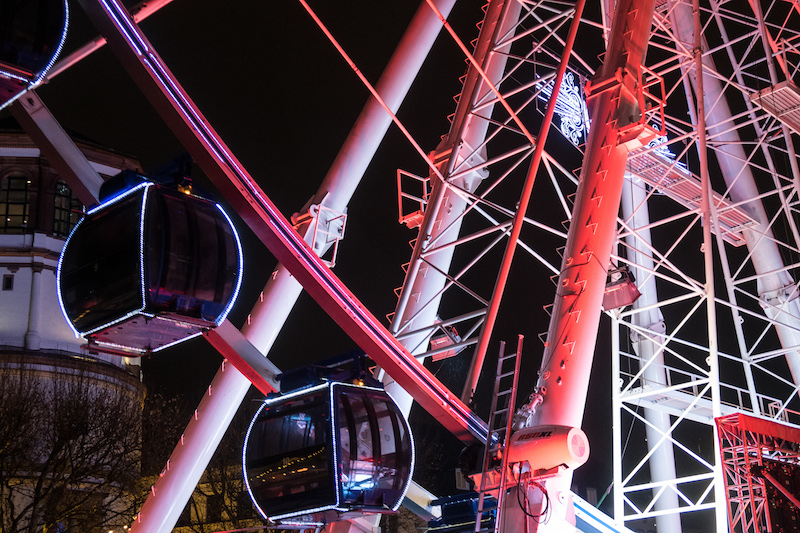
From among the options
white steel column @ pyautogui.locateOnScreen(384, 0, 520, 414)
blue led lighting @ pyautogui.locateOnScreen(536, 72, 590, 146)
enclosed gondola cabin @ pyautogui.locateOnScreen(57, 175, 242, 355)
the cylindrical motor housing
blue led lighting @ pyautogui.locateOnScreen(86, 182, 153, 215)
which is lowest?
the cylindrical motor housing

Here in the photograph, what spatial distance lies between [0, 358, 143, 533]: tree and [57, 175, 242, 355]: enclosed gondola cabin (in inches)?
831

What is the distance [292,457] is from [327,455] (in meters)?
0.50

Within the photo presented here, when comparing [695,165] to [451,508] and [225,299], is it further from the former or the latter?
[225,299]

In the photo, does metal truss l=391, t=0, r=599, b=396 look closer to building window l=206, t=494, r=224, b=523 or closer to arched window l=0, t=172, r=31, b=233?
building window l=206, t=494, r=224, b=523

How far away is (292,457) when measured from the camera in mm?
8602

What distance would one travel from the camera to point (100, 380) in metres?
42.7

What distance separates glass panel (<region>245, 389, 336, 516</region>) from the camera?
8336 millimetres

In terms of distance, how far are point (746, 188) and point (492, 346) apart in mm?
25624

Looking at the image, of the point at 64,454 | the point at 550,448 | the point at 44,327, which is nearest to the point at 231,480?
the point at 64,454

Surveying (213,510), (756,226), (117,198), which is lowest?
(213,510)

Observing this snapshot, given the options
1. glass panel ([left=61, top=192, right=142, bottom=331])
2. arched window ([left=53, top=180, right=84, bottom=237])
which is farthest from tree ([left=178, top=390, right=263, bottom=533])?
glass panel ([left=61, top=192, right=142, bottom=331])

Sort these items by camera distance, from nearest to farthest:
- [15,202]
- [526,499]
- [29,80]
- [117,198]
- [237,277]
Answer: [29,80]
[117,198]
[237,277]
[526,499]
[15,202]

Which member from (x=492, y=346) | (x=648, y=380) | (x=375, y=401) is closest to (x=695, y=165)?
(x=648, y=380)

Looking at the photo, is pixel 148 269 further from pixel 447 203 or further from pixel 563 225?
pixel 563 225
